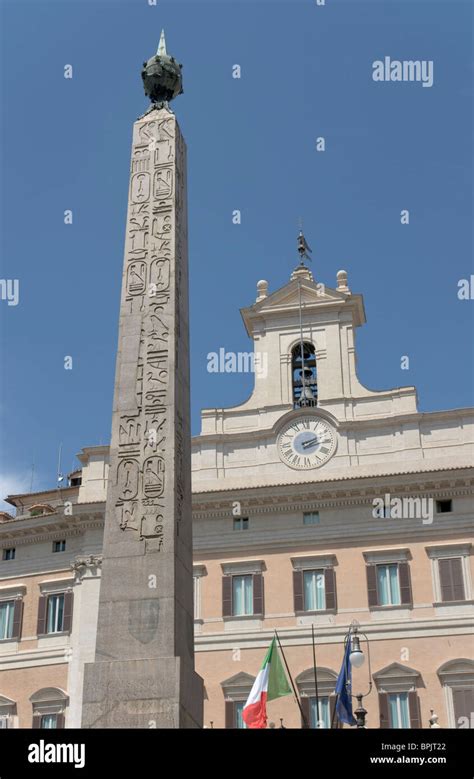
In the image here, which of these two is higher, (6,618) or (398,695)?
(6,618)

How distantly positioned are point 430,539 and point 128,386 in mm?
15566

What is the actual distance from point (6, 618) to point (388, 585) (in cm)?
1033

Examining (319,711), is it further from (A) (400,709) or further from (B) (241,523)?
(B) (241,523)

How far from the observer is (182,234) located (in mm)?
15516

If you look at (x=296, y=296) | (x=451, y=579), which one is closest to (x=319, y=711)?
(x=451, y=579)

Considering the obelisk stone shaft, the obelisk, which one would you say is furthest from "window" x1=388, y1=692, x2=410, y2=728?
the obelisk stone shaft

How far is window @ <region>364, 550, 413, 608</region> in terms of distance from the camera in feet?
90.4

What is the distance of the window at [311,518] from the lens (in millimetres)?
28891

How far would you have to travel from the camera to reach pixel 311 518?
28.9m

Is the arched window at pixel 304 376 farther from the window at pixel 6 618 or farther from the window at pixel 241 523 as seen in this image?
the window at pixel 6 618

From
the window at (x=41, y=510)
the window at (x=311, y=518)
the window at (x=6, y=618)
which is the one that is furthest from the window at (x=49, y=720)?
the window at (x=311, y=518)

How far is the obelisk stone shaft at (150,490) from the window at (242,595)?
48.2 feet

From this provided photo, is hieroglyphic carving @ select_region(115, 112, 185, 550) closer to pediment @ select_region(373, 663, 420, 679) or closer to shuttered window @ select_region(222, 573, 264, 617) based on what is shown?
shuttered window @ select_region(222, 573, 264, 617)
